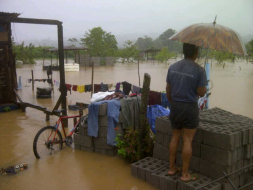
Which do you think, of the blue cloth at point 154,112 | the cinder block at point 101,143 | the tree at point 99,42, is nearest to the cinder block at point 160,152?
the cinder block at point 101,143

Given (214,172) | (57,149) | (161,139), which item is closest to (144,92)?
(161,139)

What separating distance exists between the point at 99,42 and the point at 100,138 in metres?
42.9

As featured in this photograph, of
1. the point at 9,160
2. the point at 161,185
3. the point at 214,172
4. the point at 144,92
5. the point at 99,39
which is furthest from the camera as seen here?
the point at 99,39

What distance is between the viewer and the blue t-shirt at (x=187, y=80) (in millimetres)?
3297

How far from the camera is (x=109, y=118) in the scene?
202 inches

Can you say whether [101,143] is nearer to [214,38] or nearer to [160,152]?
[160,152]

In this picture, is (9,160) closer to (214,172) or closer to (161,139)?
(161,139)

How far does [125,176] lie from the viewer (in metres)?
4.39

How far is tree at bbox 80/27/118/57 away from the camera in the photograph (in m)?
45.6

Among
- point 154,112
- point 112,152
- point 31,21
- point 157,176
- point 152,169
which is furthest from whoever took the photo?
point 31,21

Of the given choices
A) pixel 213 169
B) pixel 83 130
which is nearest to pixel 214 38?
pixel 213 169

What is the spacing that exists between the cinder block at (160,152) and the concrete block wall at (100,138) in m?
1.00

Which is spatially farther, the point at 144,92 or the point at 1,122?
the point at 1,122

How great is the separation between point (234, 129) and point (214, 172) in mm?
690
